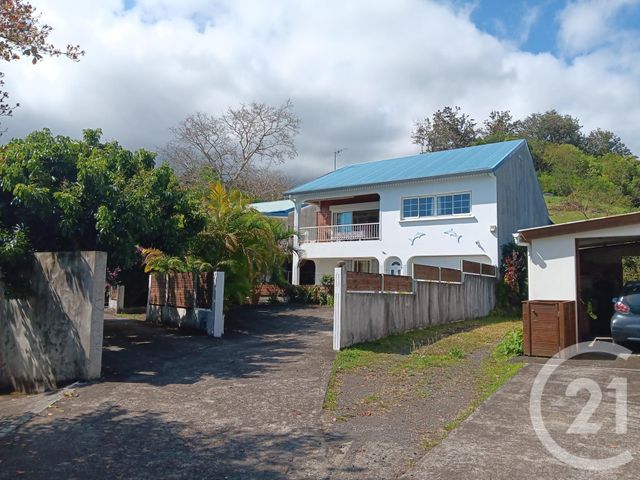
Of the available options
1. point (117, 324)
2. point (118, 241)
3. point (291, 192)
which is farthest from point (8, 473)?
point (291, 192)

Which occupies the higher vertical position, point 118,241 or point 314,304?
point 118,241

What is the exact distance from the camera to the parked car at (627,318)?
9117 mm

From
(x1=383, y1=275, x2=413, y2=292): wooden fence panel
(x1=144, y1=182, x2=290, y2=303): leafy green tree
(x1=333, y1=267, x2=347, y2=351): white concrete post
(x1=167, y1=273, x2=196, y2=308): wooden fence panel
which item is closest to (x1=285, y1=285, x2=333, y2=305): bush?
(x1=144, y1=182, x2=290, y2=303): leafy green tree

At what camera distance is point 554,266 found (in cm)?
1072

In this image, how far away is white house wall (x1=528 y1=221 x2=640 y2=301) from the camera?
10477 millimetres

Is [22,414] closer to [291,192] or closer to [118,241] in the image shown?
[118,241]

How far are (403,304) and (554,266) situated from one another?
3.88 m

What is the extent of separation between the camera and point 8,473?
492cm

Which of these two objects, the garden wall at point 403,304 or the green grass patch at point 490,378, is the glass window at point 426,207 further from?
the green grass patch at point 490,378

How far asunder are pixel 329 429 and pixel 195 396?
247 cm

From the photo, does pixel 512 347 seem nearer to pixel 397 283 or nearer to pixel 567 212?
pixel 397 283

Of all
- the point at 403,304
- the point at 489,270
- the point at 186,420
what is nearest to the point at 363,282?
the point at 403,304

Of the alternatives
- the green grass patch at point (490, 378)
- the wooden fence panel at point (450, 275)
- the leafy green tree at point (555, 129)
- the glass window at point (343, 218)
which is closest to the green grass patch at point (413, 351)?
the green grass patch at point (490, 378)

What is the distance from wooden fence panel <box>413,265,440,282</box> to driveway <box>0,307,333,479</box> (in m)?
3.93
